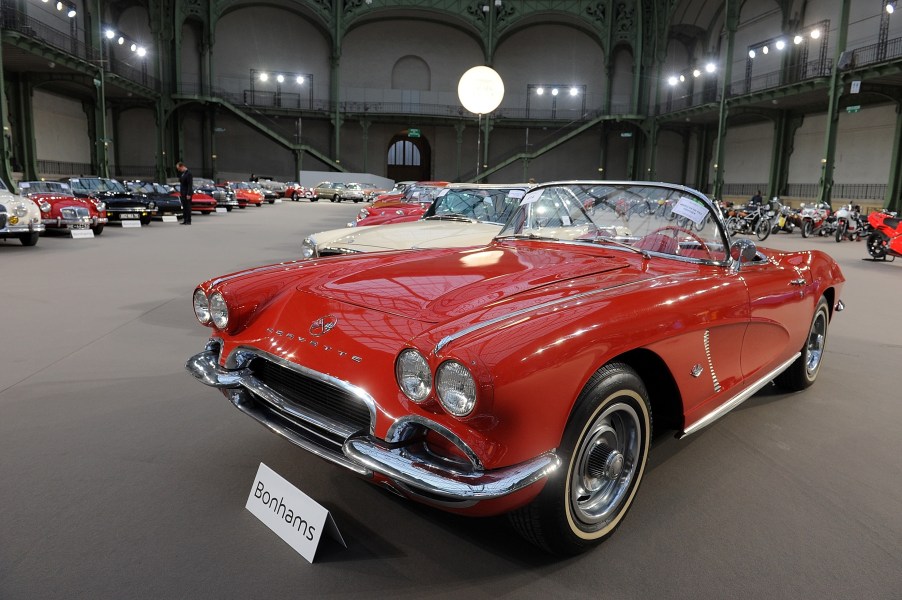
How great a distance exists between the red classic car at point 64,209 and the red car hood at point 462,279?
489 inches

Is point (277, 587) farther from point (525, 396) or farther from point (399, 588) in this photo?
point (525, 396)

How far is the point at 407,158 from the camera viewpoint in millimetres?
46000

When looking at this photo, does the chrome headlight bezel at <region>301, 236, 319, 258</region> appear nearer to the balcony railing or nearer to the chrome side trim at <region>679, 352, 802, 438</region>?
the chrome side trim at <region>679, 352, 802, 438</region>

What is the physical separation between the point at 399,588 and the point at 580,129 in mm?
38574

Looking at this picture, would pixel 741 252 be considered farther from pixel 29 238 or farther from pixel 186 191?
pixel 186 191

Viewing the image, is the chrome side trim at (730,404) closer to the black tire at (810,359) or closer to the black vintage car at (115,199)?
the black tire at (810,359)

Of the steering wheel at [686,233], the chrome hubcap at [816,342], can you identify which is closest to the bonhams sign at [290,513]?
the steering wheel at [686,233]

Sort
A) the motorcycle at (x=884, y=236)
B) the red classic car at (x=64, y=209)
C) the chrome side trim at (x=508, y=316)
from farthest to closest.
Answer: the red classic car at (x=64, y=209), the motorcycle at (x=884, y=236), the chrome side trim at (x=508, y=316)

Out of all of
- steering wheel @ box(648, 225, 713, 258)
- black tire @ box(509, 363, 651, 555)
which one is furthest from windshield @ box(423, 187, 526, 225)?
black tire @ box(509, 363, 651, 555)

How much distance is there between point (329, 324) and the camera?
2455 millimetres

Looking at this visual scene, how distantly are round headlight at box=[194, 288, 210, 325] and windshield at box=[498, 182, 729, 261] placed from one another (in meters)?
1.85

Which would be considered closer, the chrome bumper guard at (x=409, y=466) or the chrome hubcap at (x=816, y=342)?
the chrome bumper guard at (x=409, y=466)

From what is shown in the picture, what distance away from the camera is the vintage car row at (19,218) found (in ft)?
34.6

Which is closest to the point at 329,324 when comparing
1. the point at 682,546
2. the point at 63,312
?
the point at 682,546
